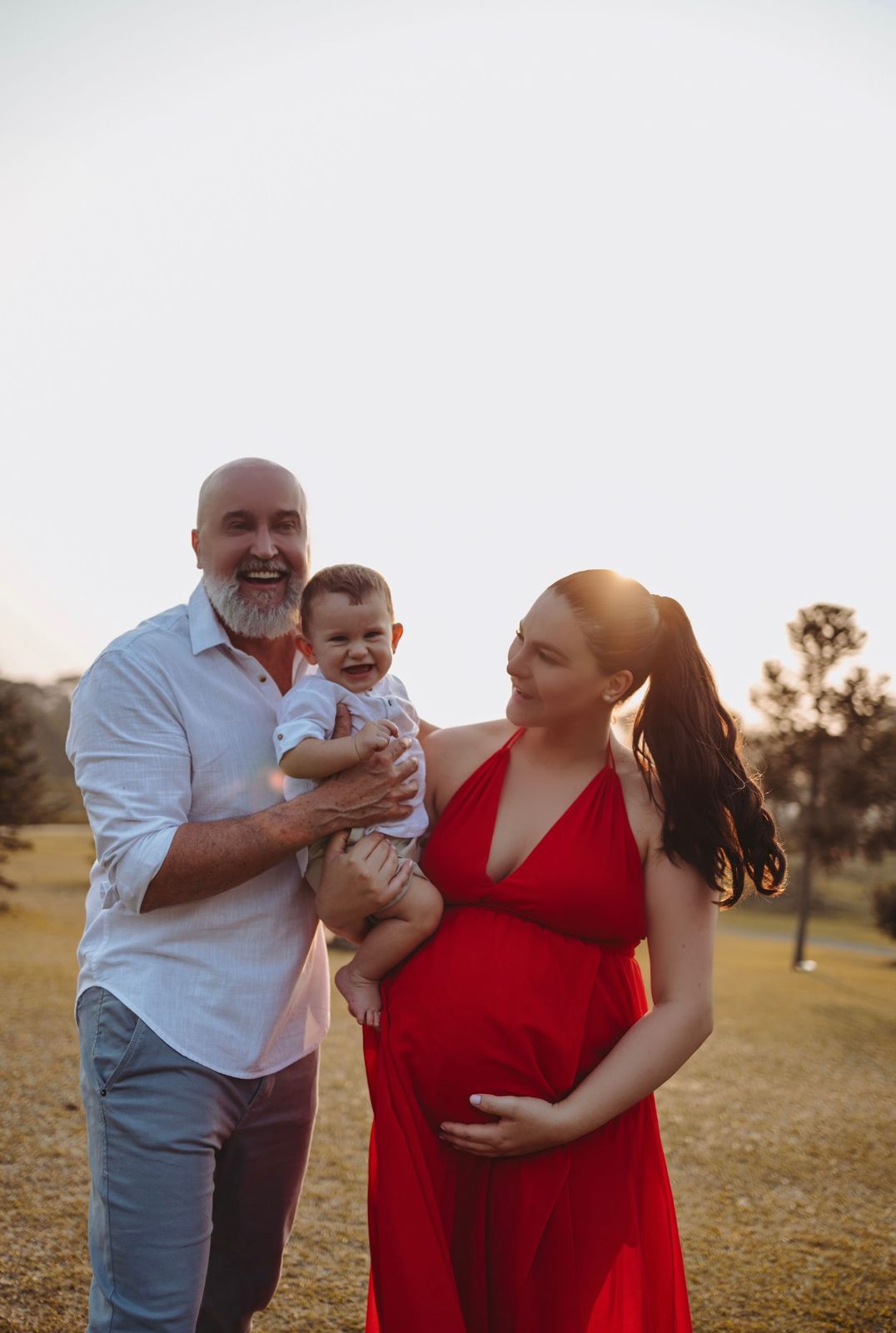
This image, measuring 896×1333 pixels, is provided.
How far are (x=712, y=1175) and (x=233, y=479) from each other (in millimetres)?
6221

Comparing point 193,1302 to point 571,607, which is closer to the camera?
point 193,1302

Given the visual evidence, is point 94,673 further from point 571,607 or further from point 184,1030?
point 571,607

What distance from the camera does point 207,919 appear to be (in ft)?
9.16

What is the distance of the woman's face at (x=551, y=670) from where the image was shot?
2822 mm

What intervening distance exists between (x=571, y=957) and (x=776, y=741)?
18357 millimetres

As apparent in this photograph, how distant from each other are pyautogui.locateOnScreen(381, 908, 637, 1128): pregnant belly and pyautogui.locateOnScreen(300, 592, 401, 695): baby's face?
2.64ft

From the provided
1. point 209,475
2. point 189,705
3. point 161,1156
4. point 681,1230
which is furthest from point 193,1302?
point 681,1230

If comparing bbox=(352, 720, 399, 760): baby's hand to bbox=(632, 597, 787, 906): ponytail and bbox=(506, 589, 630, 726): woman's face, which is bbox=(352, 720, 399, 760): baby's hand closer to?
bbox=(506, 589, 630, 726): woman's face

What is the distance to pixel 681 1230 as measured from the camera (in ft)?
19.3

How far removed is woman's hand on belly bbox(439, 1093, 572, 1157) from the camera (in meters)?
2.61

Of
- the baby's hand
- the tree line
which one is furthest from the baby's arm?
the tree line

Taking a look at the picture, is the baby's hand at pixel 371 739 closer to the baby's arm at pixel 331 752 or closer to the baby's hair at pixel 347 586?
the baby's arm at pixel 331 752

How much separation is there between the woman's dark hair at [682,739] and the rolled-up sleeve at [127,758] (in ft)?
3.94

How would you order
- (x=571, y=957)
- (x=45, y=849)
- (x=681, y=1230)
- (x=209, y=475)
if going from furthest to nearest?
(x=45, y=849) < (x=681, y=1230) < (x=209, y=475) < (x=571, y=957)
